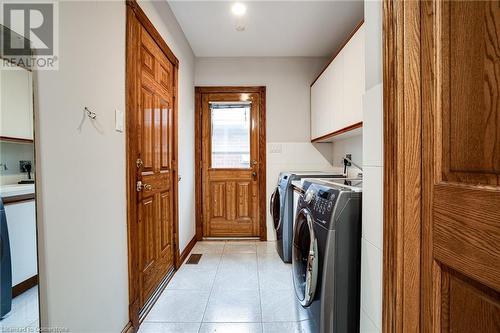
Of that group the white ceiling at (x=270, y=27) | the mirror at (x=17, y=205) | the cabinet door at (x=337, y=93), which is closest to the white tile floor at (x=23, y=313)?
the mirror at (x=17, y=205)

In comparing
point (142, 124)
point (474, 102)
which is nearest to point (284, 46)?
point (142, 124)

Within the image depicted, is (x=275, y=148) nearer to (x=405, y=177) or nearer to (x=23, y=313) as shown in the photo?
(x=405, y=177)

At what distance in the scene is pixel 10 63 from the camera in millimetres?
708

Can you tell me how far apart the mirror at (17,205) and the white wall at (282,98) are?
8.40ft

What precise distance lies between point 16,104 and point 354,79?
193 centimetres

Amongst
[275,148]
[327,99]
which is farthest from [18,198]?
[275,148]

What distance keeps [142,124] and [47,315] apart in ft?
3.68

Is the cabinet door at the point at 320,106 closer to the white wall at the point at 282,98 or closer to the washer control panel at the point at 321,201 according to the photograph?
the white wall at the point at 282,98

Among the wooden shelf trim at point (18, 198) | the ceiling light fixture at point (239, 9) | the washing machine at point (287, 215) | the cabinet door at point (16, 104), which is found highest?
the ceiling light fixture at point (239, 9)

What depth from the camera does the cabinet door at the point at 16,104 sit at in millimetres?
682

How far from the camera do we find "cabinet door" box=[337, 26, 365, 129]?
1704mm

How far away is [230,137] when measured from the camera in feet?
10.5

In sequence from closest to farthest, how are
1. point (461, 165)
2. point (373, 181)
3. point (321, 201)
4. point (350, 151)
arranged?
point (461, 165) → point (373, 181) → point (321, 201) → point (350, 151)

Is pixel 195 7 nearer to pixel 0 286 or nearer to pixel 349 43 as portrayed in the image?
pixel 349 43
